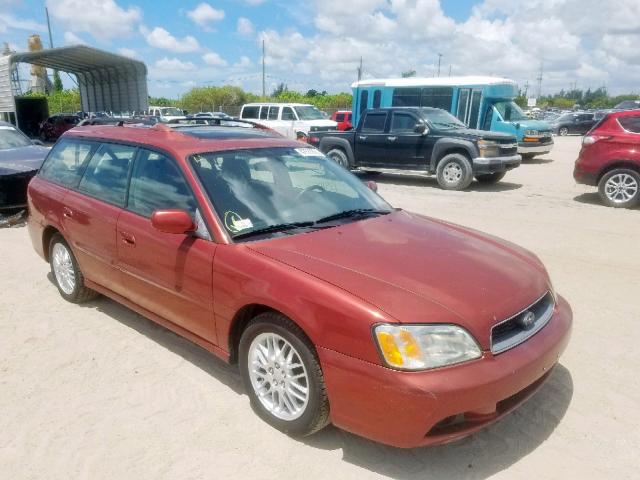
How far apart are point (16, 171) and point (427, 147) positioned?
8.20 meters

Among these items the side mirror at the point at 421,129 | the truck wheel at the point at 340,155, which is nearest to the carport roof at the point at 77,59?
the truck wheel at the point at 340,155

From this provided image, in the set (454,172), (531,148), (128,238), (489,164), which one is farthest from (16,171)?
(531,148)

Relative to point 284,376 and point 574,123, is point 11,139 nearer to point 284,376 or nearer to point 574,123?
point 284,376

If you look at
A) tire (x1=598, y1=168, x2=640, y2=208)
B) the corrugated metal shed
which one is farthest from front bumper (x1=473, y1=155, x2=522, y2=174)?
the corrugated metal shed

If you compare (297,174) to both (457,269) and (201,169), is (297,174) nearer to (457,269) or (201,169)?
(201,169)

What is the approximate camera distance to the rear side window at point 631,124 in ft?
29.6

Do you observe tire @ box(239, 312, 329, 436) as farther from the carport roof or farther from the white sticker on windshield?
the carport roof

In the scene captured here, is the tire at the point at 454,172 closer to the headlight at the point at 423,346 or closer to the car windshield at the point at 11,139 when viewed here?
the car windshield at the point at 11,139

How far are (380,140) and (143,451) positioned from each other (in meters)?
10.6

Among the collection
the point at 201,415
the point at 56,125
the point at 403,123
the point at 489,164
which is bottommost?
the point at 56,125

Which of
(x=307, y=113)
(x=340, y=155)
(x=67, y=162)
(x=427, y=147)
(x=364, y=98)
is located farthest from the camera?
(x=307, y=113)

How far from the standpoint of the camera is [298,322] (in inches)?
99.8

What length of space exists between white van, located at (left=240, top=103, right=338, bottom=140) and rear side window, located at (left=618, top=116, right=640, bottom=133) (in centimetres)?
1132

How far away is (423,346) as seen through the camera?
231 cm
